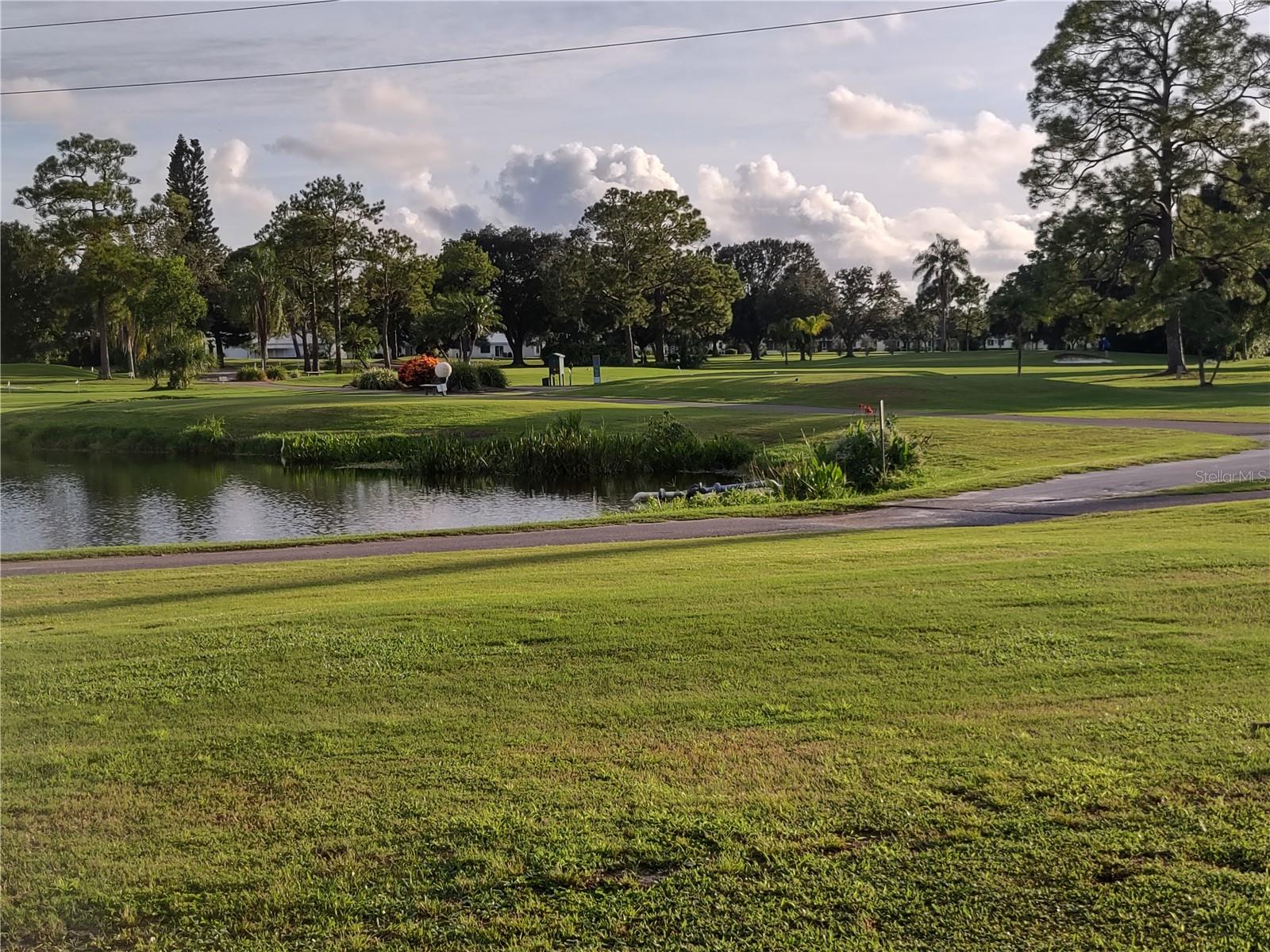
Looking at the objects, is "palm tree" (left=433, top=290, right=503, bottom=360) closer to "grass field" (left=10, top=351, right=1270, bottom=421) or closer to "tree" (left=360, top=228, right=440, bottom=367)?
"tree" (left=360, top=228, right=440, bottom=367)

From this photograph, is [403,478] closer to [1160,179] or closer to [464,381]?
[464,381]

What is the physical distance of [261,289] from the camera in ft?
280

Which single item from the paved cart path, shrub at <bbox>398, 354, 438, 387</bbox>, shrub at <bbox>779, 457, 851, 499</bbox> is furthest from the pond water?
shrub at <bbox>398, 354, 438, 387</bbox>

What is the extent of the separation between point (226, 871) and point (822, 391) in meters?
44.1

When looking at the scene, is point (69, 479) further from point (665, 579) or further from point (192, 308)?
point (192, 308)

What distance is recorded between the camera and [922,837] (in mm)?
5129

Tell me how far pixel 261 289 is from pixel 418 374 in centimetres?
3225

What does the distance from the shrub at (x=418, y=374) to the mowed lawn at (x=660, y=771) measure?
5022cm

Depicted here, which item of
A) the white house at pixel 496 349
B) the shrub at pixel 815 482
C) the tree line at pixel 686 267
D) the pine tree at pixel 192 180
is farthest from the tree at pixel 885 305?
the shrub at pixel 815 482

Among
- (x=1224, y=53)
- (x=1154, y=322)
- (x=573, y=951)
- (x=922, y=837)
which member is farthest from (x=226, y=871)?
(x=1224, y=53)

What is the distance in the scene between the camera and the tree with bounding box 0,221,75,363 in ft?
302

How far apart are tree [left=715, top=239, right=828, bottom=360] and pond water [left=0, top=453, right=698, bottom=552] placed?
83511 mm

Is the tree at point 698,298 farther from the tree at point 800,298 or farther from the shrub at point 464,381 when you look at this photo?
the shrub at point 464,381

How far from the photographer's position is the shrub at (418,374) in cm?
6003
